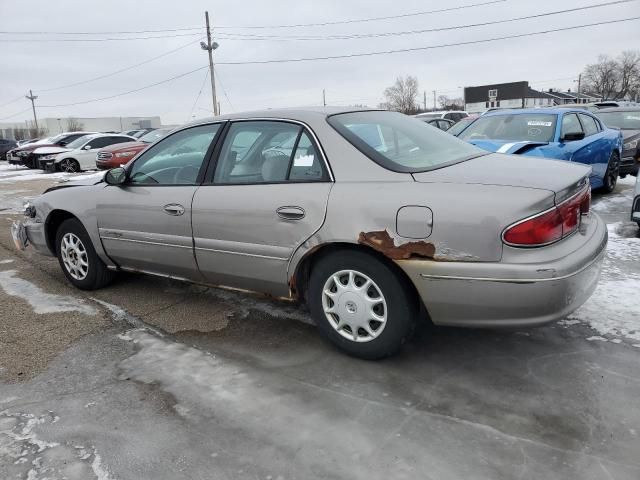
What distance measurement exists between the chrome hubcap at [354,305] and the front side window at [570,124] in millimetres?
5245

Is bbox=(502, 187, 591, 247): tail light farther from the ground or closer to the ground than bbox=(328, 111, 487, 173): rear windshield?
closer to the ground

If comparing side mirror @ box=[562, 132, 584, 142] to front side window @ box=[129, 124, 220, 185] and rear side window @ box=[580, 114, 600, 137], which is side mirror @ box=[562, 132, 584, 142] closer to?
rear side window @ box=[580, 114, 600, 137]

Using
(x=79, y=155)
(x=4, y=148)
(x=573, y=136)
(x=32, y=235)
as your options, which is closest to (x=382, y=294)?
(x=32, y=235)

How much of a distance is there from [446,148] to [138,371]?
2495 mm

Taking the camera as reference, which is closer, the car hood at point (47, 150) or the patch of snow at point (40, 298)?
the patch of snow at point (40, 298)

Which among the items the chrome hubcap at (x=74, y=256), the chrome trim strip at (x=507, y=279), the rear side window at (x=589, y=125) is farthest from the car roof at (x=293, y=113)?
the rear side window at (x=589, y=125)

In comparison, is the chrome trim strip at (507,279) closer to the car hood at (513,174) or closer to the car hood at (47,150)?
the car hood at (513,174)

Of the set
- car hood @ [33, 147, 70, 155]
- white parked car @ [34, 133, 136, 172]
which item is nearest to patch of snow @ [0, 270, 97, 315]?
white parked car @ [34, 133, 136, 172]

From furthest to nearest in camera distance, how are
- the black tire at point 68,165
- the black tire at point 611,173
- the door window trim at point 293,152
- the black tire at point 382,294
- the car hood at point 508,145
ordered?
the black tire at point 68,165
the black tire at point 611,173
the car hood at point 508,145
the door window trim at point 293,152
the black tire at point 382,294

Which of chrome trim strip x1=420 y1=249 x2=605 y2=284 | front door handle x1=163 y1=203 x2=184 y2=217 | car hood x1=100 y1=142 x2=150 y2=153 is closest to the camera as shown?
chrome trim strip x1=420 y1=249 x2=605 y2=284

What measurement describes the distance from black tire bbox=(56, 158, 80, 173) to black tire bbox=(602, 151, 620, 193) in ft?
55.6

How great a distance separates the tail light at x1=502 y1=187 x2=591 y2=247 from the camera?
102 inches

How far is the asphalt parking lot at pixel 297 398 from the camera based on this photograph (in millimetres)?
2311

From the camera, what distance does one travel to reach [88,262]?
457 cm
